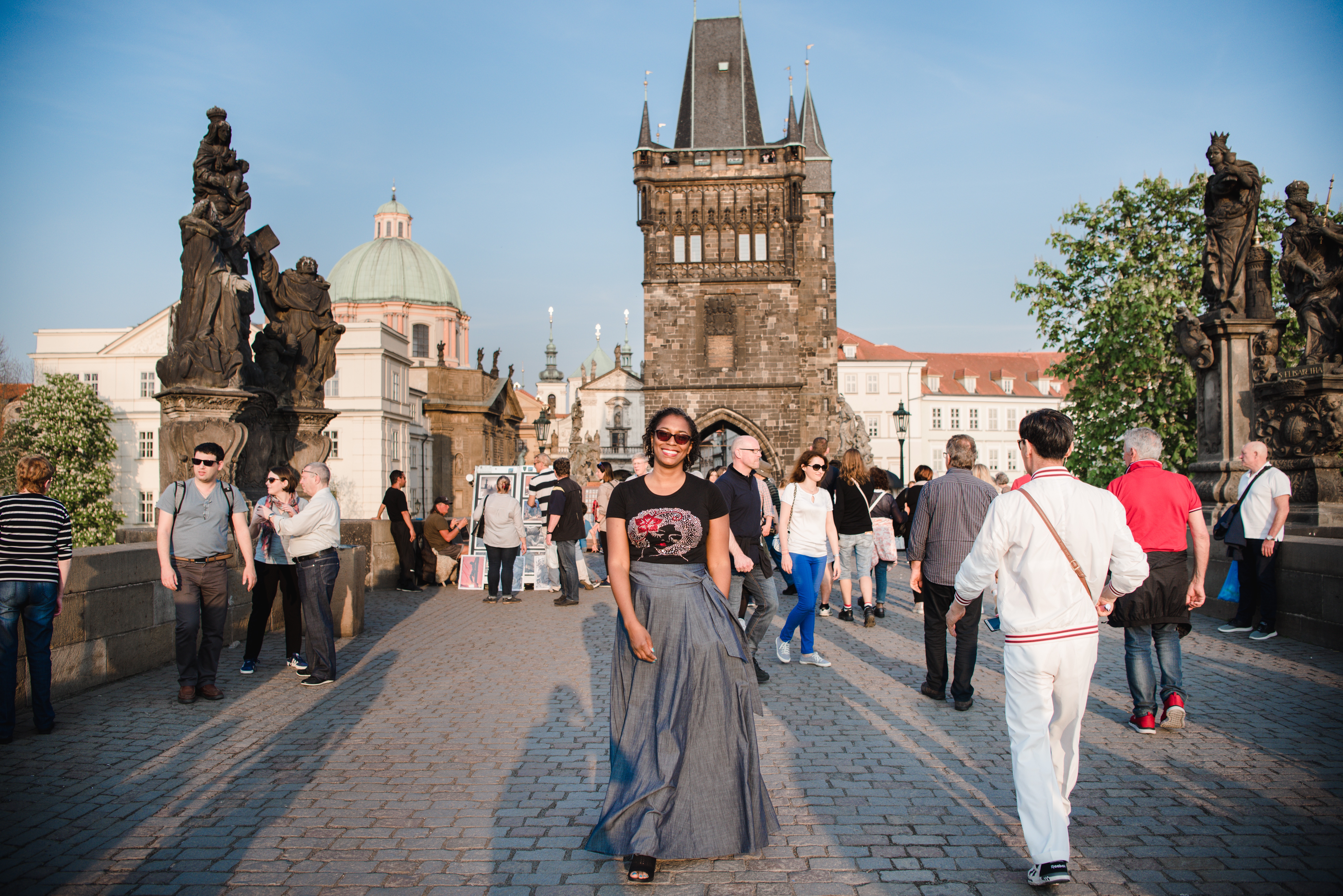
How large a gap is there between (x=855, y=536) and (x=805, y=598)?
10.5 feet

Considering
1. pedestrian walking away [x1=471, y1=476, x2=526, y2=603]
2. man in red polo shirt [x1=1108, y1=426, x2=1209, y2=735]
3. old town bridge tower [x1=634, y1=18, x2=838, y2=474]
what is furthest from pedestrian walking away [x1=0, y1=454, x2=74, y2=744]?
old town bridge tower [x1=634, y1=18, x2=838, y2=474]

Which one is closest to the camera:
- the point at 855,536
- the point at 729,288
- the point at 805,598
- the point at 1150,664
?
the point at 1150,664

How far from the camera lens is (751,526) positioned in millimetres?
7191

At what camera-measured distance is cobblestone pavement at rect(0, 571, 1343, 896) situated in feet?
11.7

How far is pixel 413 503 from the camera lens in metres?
49.9

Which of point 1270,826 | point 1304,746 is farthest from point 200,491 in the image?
point 1304,746

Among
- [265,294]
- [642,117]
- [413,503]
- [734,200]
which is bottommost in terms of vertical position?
[413,503]

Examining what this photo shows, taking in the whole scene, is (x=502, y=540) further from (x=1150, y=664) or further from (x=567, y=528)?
(x=1150, y=664)

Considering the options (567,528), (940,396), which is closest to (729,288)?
(567,528)

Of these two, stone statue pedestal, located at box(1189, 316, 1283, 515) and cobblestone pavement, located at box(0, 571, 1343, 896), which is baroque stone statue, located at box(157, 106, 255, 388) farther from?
stone statue pedestal, located at box(1189, 316, 1283, 515)

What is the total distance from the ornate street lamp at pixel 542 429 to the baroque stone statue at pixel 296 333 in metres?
17.7

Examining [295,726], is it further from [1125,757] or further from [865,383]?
[865,383]

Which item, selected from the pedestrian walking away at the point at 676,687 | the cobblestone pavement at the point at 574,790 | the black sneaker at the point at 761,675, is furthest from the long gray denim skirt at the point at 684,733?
the black sneaker at the point at 761,675

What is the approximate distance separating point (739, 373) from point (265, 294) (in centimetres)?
3177
